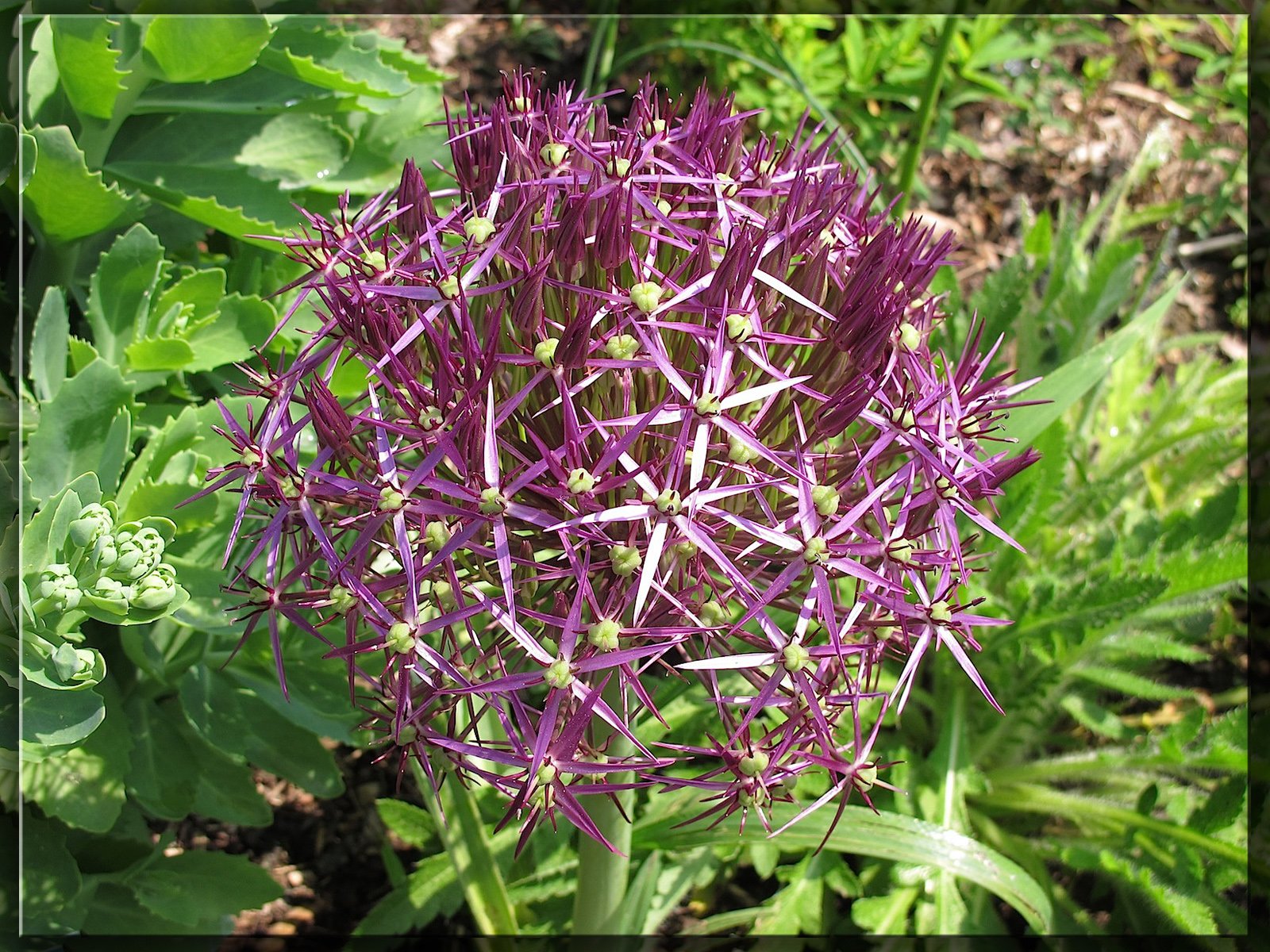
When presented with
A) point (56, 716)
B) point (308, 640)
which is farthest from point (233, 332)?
point (56, 716)

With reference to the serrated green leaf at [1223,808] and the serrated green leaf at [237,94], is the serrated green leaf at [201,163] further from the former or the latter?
the serrated green leaf at [1223,808]

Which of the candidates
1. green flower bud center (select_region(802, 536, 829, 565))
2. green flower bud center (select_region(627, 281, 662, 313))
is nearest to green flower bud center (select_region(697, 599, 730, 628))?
green flower bud center (select_region(802, 536, 829, 565))

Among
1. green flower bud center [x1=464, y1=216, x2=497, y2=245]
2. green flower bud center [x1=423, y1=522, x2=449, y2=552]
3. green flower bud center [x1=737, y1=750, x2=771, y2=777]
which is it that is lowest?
green flower bud center [x1=737, y1=750, x2=771, y2=777]

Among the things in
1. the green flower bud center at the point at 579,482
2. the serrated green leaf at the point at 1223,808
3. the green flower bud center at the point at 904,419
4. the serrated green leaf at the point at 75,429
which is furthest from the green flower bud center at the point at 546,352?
the serrated green leaf at the point at 1223,808

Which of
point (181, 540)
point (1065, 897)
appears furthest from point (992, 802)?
point (181, 540)

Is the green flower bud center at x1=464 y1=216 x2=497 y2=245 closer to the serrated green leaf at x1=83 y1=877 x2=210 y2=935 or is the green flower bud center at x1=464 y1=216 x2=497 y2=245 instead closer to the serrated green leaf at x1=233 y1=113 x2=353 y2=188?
the serrated green leaf at x1=233 y1=113 x2=353 y2=188

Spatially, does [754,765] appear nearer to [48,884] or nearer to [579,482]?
[579,482]
